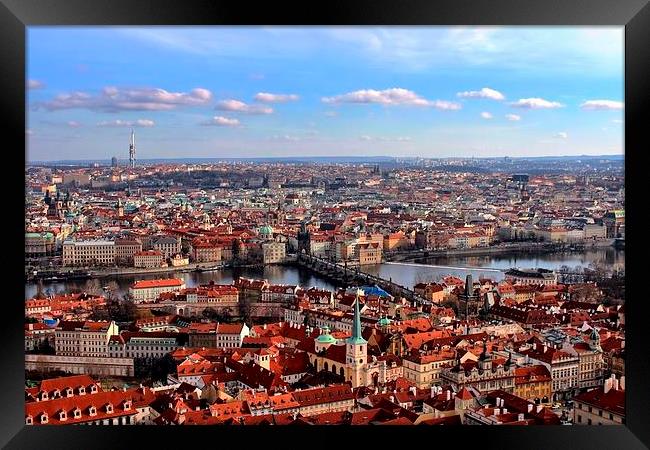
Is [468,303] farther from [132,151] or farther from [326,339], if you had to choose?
[132,151]

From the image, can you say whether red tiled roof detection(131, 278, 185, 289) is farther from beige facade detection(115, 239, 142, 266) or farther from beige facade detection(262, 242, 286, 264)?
beige facade detection(262, 242, 286, 264)

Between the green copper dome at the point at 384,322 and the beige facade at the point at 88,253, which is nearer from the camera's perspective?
the green copper dome at the point at 384,322

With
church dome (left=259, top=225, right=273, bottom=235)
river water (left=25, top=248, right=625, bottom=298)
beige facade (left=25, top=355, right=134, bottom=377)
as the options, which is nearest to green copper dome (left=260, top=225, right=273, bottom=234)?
church dome (left=259, top=225, right=273, bottom=235)

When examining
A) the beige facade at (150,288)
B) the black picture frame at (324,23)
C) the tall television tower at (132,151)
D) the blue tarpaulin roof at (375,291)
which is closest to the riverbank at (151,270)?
the beige facade at (150,288)

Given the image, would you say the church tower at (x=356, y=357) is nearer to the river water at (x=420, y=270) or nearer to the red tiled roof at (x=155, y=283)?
the river water at (x=420, y=270)

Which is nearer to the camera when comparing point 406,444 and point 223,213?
point 406,444
